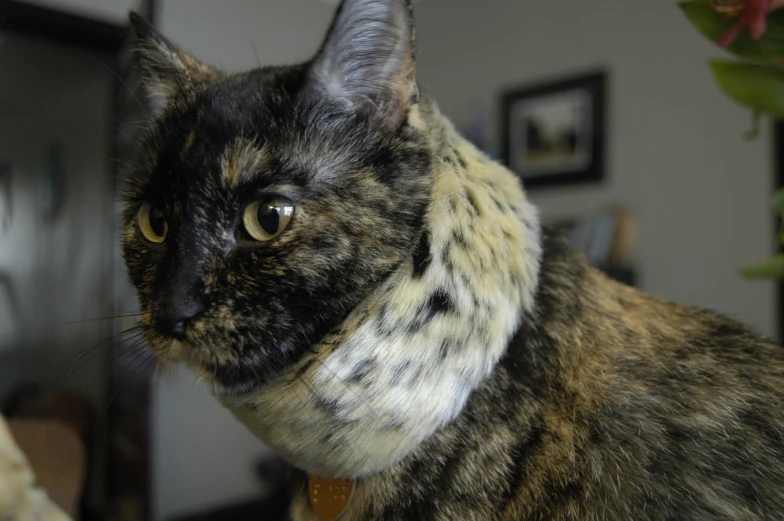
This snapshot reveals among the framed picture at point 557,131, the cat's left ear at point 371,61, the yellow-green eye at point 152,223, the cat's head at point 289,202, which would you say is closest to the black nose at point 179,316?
the cat's head at point 289,202

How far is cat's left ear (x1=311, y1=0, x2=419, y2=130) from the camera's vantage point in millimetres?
499

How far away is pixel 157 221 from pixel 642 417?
1.61ft

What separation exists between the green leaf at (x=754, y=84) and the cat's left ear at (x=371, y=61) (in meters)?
0.31

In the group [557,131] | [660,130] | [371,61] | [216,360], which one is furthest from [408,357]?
[557,131]

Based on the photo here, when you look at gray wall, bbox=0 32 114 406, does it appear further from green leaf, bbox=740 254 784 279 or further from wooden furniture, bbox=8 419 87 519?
green leaf, bbox=740 254 784 279

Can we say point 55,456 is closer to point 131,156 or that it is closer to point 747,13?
point 131,156

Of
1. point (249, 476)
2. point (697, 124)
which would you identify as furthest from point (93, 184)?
point (697, 124)

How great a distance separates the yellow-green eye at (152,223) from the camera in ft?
1.86

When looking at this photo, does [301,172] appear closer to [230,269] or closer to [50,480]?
[230,269]

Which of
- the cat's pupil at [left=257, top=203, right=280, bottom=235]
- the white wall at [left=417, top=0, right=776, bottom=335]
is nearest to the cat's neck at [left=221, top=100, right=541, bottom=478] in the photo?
the cat's pupil at [left=257, top=203, right=280, bottom=235]

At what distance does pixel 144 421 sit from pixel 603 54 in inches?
65.0

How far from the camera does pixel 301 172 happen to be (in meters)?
0.51

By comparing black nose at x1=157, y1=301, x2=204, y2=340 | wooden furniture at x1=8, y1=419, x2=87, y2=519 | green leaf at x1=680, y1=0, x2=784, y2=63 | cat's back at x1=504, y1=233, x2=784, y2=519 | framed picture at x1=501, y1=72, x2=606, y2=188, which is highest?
framed picture at x1=501, y1=72, x2=606, y2=188

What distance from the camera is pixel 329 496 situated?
55cm
